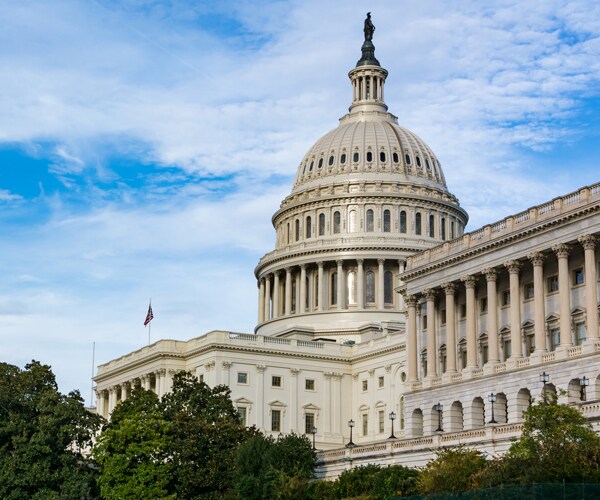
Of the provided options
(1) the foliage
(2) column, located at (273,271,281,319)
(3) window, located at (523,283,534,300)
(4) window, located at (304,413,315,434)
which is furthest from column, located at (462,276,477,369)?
(2) column, located at (273,271,281,319)

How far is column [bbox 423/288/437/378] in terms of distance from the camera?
4274 inches

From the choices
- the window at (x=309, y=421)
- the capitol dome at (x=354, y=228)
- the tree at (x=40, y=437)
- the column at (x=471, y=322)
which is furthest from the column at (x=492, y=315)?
the capitol dome at (x=354, y=228)

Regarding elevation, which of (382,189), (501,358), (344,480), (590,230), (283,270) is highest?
Answer: (382,189)

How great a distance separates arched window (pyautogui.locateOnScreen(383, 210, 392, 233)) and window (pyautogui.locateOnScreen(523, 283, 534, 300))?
70.5 m

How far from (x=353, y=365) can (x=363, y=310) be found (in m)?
15.5

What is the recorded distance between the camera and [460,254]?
347 feet

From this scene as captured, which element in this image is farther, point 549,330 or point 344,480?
point 549,330

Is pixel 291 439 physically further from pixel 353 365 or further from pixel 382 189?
pixel 382 189

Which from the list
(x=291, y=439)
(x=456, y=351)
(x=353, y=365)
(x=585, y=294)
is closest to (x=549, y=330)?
(x=585, y=294)

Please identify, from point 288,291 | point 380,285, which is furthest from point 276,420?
point 288,291

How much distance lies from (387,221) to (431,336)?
208ft

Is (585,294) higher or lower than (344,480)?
higher

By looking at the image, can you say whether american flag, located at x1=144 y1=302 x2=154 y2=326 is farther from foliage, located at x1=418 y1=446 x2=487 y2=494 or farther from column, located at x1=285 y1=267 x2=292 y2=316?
foliage, located at x1=418 y1=446 x2=487 y2=494

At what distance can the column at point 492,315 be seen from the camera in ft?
331
